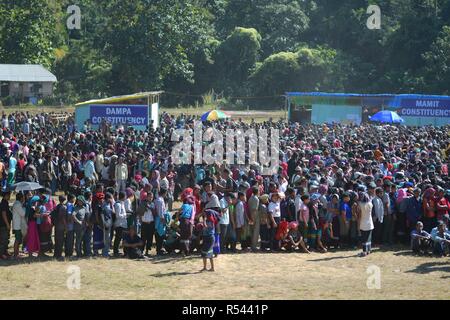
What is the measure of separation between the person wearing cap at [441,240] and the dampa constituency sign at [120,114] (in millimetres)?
15071

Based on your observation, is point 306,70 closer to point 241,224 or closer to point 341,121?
point 341,121

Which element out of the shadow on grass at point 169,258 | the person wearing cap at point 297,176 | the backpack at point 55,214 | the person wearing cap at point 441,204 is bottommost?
the shadow on grass at point 169,258

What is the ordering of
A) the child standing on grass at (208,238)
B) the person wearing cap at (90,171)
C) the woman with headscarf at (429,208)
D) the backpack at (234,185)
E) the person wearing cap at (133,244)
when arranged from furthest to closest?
the person wearing cap at (90,171) < the backpack at (234,185) < the woman with headscarf at (429,208) < the person wearing cap at (133,244) < the child standing on grass at (208,238)

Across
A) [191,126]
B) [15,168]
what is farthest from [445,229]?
[191,126]

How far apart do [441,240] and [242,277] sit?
3.95 meters

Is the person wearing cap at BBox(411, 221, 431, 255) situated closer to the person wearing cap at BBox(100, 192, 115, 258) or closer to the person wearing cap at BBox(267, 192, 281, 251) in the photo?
the person wearing cap at BBox(267, 192, 281, 251)

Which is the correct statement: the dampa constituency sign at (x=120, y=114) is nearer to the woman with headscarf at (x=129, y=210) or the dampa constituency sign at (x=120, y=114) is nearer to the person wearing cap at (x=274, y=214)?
the woman with headscarf at (x=129, y=210)

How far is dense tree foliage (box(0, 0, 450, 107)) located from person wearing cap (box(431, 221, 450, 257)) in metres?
36.4

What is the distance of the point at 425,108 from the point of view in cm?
3634

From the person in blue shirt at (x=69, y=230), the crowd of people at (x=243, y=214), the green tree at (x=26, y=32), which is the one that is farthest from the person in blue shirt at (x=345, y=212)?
the green tree at (x=26, y=32)

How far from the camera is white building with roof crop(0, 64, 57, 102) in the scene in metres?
53.7

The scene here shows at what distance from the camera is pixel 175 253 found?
55.4 ft

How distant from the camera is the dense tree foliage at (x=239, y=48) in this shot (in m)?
52.1

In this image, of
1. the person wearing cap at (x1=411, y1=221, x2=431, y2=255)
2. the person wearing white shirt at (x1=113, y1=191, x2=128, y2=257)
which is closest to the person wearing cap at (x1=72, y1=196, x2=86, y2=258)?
the person wearing white shirt at (x1=113, y1=191, x2=128, y2=257)
